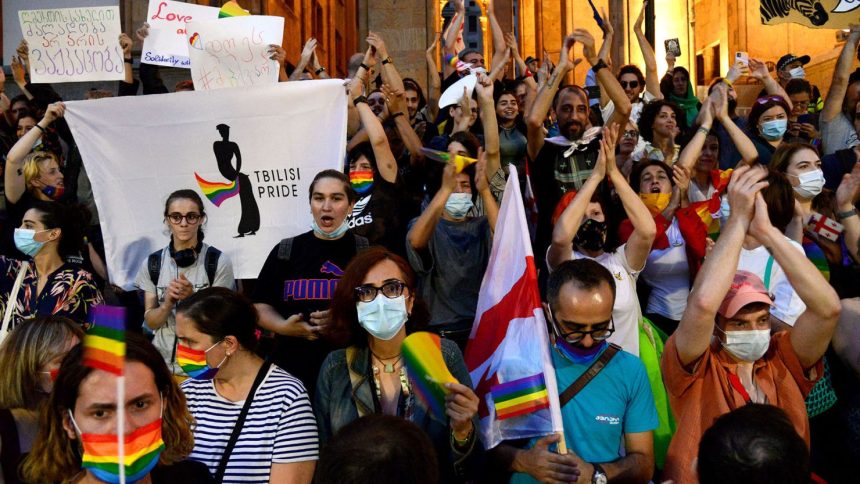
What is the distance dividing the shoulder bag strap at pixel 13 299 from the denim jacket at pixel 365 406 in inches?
92.4

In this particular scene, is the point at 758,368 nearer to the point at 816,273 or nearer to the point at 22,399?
the point at 816,273

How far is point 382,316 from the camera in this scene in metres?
Answer: 3.79

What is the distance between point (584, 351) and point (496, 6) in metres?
23.8

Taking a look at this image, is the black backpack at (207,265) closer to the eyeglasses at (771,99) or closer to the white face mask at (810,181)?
the white face mask at (810,181)

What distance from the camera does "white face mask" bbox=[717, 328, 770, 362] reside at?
12.3 feet

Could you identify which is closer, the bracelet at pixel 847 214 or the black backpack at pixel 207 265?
the black backpack at pixel 207 265

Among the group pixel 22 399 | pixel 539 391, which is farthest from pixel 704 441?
pixel 22 399

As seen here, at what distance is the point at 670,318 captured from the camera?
18.3 feet

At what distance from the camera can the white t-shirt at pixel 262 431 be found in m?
3.48

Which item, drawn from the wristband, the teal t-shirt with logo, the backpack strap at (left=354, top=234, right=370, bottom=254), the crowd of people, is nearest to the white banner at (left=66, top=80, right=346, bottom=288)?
the crowd of people

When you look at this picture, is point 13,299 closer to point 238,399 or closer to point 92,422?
point 238,399

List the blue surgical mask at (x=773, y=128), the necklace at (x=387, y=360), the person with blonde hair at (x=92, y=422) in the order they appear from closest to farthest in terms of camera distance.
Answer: the person with blonde hair at (x=92, y=422), the necklace at (x=387, y=360), the blue surgical mask at (x=773, y=128)

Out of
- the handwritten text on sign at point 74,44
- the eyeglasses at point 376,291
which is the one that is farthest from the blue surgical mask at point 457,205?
the handwritten text on sign at point 74,44

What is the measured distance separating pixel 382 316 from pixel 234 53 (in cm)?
377
